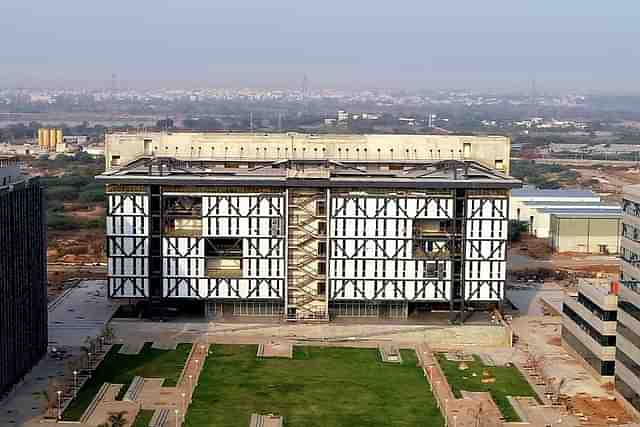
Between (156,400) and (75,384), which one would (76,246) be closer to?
(75,384)

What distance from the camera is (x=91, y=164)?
425 ft

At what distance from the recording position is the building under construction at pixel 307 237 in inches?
1876

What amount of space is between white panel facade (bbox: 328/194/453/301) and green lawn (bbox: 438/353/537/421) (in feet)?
15.5

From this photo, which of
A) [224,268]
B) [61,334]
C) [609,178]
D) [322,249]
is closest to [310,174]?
[322,249]

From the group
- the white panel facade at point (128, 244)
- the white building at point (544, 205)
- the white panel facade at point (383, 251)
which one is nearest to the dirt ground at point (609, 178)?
the white building at point (544, 205)

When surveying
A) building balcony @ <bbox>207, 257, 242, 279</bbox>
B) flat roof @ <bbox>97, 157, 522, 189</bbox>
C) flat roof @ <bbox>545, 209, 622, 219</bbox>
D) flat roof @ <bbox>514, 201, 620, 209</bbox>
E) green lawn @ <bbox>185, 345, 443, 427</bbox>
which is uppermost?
flat roof @ <bbox>97, 157, 522, 189</bbox>

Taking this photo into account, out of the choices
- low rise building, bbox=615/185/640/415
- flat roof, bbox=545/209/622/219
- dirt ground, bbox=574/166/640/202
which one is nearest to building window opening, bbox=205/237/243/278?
low rise building, bbox=615/185/640/415

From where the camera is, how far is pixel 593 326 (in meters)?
42.6

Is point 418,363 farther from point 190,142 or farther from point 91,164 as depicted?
point 91,164

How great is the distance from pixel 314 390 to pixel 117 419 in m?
8.05

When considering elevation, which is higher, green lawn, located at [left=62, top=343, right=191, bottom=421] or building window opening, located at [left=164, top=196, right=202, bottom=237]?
building window opening, located at [left=164, top=196, right=202, bottom=237]

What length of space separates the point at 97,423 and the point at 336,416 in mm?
8274

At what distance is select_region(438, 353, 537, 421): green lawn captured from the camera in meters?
39.1

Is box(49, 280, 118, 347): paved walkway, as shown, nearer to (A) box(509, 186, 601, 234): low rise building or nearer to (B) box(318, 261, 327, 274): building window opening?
(B) box(318, 261, 327, 274): building window opening
